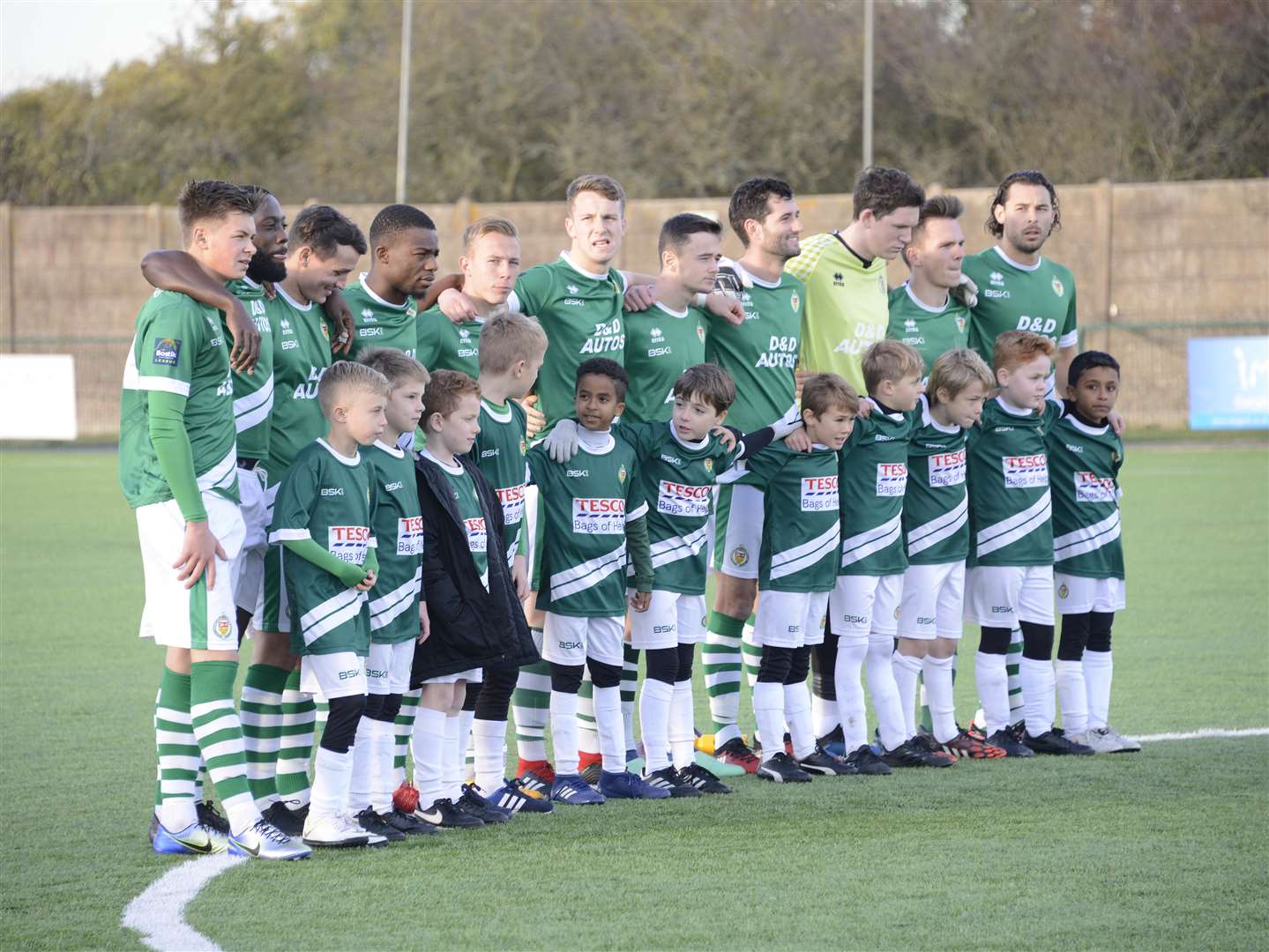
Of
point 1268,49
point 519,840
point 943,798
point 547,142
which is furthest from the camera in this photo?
point 547,142

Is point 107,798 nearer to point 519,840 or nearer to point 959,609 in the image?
point 519,840

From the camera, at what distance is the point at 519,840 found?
5.41m

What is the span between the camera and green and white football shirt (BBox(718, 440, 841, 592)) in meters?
6.50

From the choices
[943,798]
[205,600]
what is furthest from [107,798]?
[943,798]

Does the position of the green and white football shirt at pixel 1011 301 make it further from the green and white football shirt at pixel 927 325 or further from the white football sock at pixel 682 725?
the white football sock at pixel 682 725

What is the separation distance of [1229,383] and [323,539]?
1988cm

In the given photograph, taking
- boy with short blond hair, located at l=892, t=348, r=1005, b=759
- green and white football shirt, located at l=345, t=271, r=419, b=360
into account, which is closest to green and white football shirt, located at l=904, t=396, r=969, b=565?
boy with short blond hair, located at l=892, t=348, r=1005, b=759

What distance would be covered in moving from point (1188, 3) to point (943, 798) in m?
33.0

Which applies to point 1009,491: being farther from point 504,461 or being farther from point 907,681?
point 504,461

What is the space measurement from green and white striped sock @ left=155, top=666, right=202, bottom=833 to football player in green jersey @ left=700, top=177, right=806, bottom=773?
2275 millimetres

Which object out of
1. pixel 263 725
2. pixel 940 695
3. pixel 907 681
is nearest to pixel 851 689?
pixel 907 681

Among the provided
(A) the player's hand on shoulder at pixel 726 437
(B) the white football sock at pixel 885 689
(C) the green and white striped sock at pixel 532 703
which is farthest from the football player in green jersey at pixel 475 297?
(B) the white football sock at pixel 885 689

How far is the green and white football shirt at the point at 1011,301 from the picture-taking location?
7414 mm

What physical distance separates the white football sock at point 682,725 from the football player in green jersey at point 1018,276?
2272 mm
